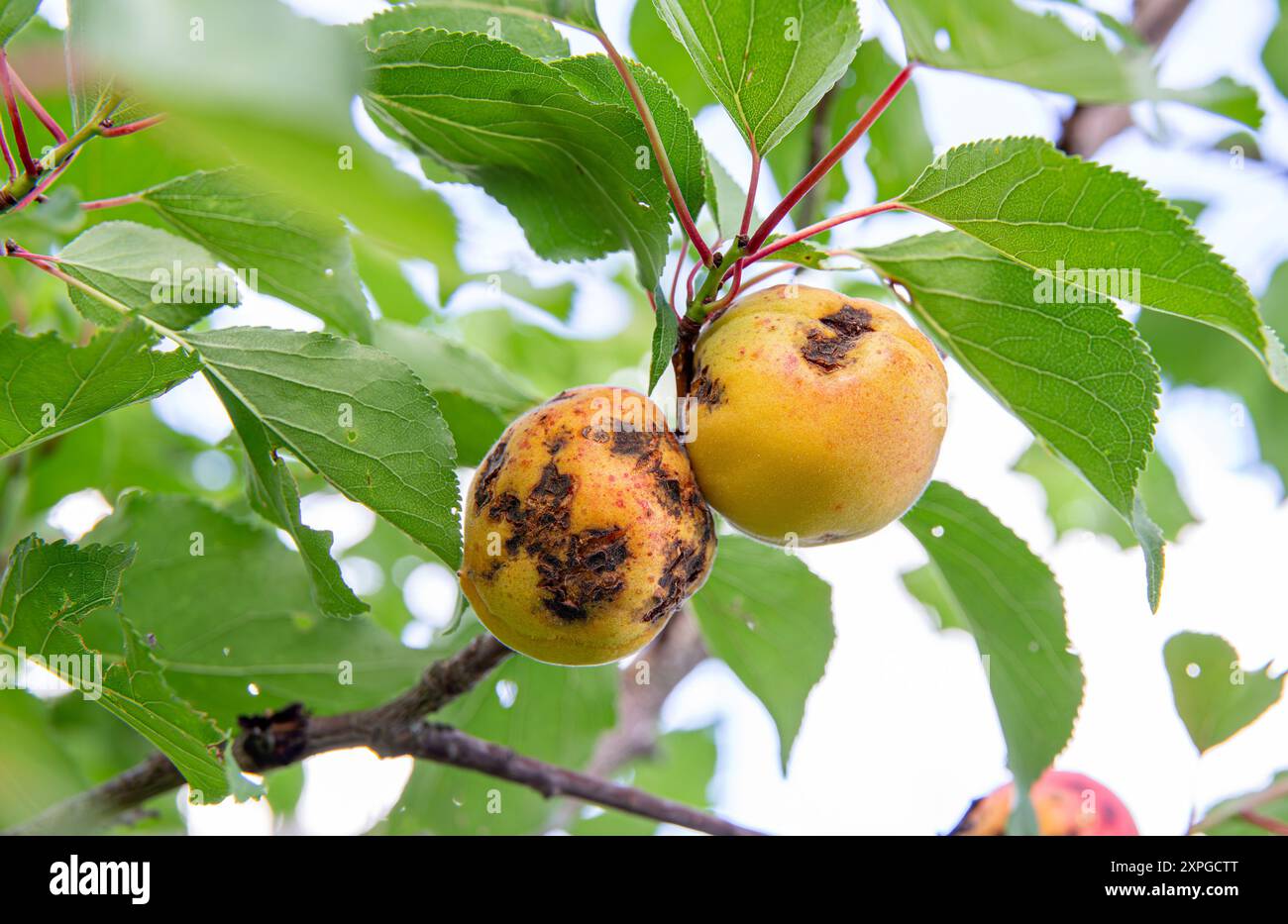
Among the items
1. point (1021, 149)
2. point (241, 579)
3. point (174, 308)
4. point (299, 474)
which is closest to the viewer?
point (1021, 149)

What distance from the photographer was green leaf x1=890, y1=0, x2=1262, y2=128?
2.69ft

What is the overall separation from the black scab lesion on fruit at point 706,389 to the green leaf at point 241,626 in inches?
26.9

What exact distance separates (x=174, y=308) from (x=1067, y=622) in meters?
1.15

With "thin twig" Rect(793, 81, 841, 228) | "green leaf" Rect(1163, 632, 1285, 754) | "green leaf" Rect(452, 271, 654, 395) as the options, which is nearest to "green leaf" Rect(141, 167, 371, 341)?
"thin twig" Rect(793, 81, 841, 228)

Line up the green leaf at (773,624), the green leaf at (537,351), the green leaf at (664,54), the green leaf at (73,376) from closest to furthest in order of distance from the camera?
the green leaf at (73,376), the green leaf at (773,624), the green leaf at (664,54), the green leaf at (537,351)

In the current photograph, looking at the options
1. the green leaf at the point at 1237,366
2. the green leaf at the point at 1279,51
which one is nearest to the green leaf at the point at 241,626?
the green leaf at the point at 1237,366

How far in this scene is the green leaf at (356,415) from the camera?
1.07m

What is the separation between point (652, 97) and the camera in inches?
42.8

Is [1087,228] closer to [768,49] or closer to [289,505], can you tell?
[768,49]

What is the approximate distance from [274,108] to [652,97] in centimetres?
77

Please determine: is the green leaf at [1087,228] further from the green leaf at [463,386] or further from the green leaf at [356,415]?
the green leaf at [463,386]

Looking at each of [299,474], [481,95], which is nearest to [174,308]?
[481,95]

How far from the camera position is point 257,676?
1.55 metres
